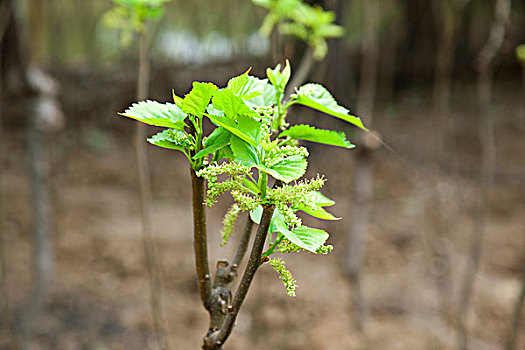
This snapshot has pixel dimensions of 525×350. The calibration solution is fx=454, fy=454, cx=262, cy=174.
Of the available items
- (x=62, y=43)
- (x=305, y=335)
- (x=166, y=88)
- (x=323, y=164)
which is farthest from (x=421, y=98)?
(x=62, y=43)

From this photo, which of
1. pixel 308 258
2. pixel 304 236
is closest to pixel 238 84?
pixel 304 236

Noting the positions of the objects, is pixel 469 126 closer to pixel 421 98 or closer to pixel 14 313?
Result: pixel 421 98

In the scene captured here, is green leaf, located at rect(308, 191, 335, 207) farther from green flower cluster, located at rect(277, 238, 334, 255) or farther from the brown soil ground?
the brown soil ground

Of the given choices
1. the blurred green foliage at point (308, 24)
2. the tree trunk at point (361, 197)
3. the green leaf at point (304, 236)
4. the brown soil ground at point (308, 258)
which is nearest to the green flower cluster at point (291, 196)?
the green leaf at point (304, 236)

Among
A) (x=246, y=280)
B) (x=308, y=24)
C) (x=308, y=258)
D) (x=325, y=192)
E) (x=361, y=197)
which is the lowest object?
(x=308, y=258)

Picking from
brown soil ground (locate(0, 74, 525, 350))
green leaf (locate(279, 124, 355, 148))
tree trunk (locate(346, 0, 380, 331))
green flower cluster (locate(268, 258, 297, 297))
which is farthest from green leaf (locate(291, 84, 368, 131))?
tree trunk (locate(346, 0, 380, 331))

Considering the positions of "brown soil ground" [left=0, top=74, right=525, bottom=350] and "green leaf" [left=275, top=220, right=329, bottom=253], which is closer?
"green leaf" [left=275, top=220, right=329, bottom=253]

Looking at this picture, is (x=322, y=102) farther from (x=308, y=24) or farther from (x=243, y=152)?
(x=308, y=24)
